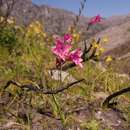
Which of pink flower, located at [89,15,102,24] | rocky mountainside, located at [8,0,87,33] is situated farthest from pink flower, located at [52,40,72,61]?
rocky mountainside, located at [8,0,87,33]

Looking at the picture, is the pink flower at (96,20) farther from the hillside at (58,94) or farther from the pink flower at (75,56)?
the pink flower at (75,56)

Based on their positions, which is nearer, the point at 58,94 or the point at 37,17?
the point at 58,94

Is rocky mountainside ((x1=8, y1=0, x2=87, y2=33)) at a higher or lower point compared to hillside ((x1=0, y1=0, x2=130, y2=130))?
higher

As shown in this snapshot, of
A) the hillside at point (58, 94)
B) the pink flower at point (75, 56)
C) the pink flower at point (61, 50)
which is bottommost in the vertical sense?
the hillside at point (58, 94)

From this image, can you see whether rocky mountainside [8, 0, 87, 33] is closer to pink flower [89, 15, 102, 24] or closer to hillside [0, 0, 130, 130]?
pink flower [89, 15, 102, 24]

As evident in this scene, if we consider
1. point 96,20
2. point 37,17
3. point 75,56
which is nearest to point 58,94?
point 75,56

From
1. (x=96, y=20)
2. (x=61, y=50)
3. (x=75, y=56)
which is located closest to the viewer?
(x=61, y=50)

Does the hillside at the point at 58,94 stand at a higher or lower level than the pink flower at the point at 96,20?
lower

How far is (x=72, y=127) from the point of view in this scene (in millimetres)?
3680

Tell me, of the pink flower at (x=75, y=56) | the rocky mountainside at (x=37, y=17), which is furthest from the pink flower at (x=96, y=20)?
the pink flower at (x=75, y=56)

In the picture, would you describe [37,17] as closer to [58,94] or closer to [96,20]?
[96,20]

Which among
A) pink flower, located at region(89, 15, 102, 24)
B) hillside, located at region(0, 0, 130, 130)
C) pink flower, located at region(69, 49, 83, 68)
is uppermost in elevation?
pink flower, located at region(89, 15, 102, 24)

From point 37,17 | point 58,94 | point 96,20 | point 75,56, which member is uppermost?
point 96,20

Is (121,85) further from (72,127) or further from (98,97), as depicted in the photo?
(72,127)
